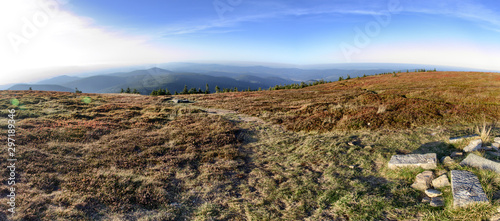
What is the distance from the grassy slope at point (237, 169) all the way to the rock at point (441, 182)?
527mm

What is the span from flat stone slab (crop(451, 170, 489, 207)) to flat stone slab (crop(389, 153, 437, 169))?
1.18 metres

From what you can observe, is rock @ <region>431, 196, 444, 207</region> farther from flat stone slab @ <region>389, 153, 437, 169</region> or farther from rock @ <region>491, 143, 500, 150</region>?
rock @ <region>491, 143, 500, 150</region>

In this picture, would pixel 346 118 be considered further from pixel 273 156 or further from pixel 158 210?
pixel 158 210

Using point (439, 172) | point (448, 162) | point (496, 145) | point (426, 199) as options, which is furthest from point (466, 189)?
point (496, 145)

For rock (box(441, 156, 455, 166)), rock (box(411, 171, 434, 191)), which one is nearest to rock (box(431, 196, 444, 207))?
rock (box(411, 171, 434, 191))

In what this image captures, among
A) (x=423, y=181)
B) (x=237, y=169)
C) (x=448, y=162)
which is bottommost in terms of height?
(x=237, y=169)

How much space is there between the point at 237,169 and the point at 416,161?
7763 millimetres

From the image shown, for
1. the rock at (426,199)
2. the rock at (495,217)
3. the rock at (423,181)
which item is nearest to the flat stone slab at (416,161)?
the rock at (423,181)

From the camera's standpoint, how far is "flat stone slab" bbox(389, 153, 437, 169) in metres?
7.71

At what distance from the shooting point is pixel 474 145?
8750 millimetres

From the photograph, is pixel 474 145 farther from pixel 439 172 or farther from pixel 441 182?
pixel 441 182

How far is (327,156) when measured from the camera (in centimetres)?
1081

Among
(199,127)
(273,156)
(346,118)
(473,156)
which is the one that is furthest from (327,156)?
(199,127)

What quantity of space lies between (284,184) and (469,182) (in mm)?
5708
